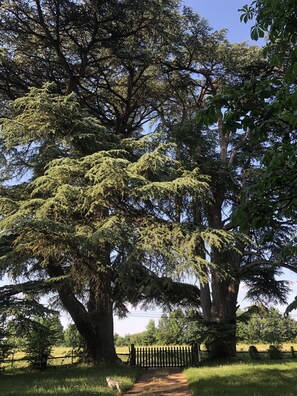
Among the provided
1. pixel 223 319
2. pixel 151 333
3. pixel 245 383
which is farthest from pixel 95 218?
pixel 151 333

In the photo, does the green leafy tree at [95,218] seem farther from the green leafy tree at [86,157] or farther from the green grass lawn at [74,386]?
the green grass lawn at [74,386]

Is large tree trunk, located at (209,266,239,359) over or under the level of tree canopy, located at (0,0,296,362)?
under

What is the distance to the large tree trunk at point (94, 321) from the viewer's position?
14195mm

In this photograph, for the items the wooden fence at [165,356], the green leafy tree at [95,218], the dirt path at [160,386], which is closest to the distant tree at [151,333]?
the wooden fence at [165,356]

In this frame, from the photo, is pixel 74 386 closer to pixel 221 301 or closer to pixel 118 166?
pixel 118 166

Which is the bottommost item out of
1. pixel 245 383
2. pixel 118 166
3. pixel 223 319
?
pixel 245 383

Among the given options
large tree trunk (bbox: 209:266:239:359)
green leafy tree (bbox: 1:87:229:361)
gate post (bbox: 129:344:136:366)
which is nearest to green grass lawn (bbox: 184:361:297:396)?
large tree trunk (bbox: 209:266:239:359)

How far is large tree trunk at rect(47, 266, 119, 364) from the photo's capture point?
14.2 meters

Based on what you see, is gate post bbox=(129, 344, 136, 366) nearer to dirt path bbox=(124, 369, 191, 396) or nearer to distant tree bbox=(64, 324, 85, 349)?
distant tree bbox=(64, 324, 85, 349)

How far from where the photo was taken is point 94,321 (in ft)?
51.3

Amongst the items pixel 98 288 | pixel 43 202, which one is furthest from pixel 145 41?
pixel 98 288

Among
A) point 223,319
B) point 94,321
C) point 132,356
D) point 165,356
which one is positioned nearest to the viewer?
point 94,321

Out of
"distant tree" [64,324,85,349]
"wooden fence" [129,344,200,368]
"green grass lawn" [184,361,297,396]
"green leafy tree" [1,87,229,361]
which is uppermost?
"green leafy tree" [1,87,229,361]

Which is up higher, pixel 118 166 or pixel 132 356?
pixel 118 166
